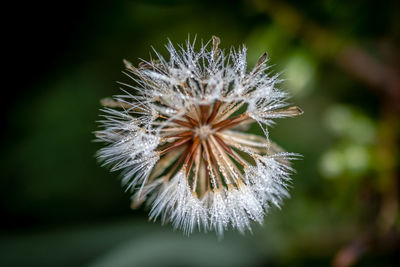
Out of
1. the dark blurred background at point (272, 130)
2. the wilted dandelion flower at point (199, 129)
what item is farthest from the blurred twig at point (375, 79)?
the wilted dandelion flower at point (199, 129)

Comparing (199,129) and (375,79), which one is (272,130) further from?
(199,129)

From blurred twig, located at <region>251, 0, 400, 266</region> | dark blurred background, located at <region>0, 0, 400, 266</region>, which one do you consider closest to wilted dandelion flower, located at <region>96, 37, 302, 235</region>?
dark blurred background, located at <region>0, 0, 400, 266</region>

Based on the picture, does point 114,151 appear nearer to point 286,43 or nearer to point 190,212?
point 190,212

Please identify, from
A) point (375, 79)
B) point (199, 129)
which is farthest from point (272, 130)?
point (199, 129)

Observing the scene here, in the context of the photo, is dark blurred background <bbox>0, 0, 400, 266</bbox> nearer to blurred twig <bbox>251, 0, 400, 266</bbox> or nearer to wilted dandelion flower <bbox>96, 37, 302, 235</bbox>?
blurred twig <bbox>251, 0, 400, 266</bbox>

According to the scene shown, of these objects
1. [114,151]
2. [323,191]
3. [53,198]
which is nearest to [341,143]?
[323,191]

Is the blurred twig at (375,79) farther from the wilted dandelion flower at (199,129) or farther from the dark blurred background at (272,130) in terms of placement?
the wilted dandelion flower at (199,129)
